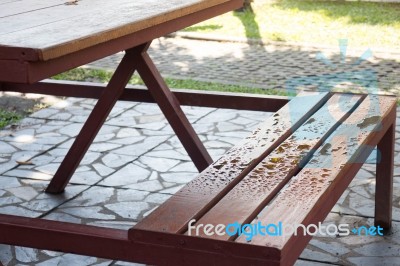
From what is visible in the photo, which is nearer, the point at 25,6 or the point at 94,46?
the point at 94,46

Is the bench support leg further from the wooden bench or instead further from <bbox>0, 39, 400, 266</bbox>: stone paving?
the wooden bench

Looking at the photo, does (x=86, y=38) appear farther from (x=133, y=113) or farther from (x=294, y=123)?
(x=133, y=113)

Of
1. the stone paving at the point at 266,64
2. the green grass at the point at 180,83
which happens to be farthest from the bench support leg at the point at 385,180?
the stone paving at the point at 266,64

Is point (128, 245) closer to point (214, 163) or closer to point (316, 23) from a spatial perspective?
point (214, 163)

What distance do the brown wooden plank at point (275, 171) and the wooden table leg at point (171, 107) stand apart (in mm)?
819

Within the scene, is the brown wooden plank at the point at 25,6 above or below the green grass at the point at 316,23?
above

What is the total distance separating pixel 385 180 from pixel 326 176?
45.6 inches

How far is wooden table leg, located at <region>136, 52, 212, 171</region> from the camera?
4441 mm

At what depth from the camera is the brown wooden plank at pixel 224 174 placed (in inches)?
100

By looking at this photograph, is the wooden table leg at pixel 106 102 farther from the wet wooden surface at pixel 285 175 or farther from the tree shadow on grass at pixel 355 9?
the tree shadow on grass at pixel 355 9

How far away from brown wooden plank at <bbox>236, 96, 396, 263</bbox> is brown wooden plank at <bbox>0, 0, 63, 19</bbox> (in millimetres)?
1375

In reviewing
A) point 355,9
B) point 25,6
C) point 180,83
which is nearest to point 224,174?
point 25,6

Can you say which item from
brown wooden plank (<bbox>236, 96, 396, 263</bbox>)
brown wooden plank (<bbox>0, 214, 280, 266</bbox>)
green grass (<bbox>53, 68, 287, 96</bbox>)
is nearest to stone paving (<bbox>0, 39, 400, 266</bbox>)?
brown wooden plank (<bbox>236, 96, 396, 263</bbox>)

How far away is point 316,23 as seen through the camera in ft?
36.1
